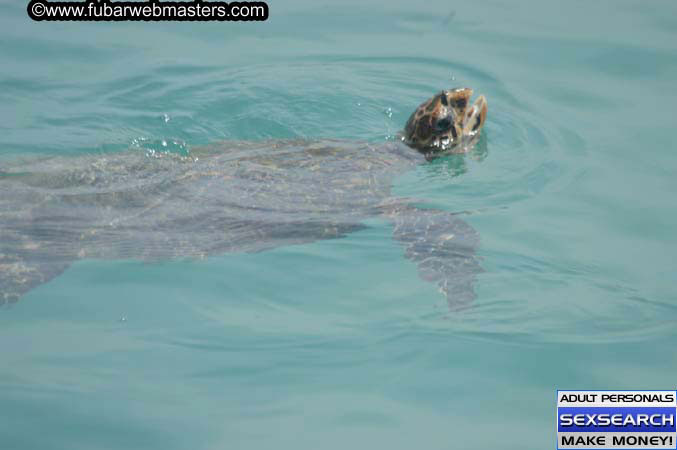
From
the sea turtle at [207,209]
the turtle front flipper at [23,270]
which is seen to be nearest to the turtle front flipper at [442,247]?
the sea turtle at [207,209]

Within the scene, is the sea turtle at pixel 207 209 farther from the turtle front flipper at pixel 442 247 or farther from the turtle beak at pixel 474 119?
the turtle beak at pixel 474 119

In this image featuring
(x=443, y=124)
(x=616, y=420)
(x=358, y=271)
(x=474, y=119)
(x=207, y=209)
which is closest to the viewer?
(x=616, y=420)

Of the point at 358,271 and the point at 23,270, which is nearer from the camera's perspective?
the point at 23,270

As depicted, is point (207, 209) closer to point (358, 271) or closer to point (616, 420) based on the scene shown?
point (358, 271)

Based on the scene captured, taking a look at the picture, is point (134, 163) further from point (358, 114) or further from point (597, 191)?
point (597, 191)

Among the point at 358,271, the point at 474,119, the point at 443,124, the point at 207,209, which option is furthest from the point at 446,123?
the point at 207,209

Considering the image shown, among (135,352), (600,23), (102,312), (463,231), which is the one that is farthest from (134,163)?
(600,23)

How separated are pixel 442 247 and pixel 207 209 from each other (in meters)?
1.87

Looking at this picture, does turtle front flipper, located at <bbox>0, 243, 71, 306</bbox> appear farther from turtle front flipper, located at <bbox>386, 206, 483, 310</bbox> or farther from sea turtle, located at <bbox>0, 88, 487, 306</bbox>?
turtle front flipper, located at <bbox>386, 206, 483, 310</bbox>

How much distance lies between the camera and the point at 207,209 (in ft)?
21.0

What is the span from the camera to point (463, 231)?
21.0 feet

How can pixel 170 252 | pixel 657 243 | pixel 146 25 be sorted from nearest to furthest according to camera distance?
pixel 170 252
pixel 657 243
pixel 146 25

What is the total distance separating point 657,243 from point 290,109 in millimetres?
4004

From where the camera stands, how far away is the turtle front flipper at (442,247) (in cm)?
573
